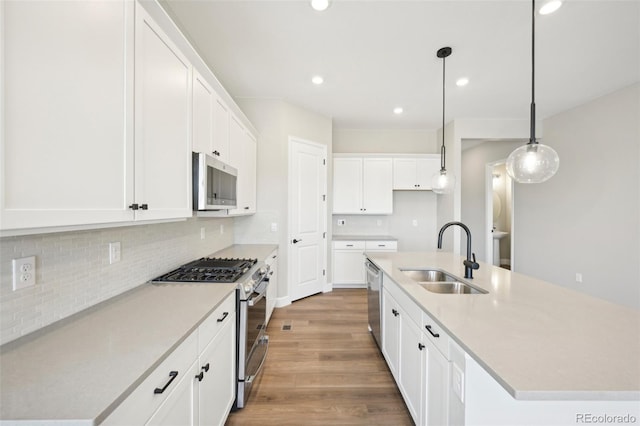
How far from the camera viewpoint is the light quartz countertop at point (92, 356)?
647 millimetres

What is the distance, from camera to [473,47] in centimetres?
239

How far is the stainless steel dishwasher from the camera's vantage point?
2.36 meters

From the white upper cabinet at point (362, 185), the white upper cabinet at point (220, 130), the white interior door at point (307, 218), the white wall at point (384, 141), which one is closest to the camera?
the white upper cabinet at point (220, 130)

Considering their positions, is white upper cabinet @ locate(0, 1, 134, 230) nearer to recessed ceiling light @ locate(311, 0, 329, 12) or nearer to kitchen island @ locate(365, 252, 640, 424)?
recessed ceiling light @ locate(311, 0, 329, 12)

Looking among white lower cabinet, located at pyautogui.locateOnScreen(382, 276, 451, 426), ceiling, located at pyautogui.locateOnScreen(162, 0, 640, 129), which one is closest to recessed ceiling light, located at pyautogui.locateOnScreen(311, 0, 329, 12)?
ceiling, located at pyautogui.locateOnScreen(162, 0, 640, 129)

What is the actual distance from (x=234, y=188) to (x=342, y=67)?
1.72 m

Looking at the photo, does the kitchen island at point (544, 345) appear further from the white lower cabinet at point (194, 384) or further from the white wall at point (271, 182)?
the white wall at point (271, 182)

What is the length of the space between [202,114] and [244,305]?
1365 mm

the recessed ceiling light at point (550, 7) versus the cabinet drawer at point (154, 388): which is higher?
the recessed ceiling light at point (550, 7)

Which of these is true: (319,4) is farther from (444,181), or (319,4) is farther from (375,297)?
(375,297)

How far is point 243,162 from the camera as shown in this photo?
9.43 ft

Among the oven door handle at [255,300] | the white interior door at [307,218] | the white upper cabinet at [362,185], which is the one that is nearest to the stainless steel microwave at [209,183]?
the oven door handle at [255,300]

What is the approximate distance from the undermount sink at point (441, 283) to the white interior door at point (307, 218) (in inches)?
72.9

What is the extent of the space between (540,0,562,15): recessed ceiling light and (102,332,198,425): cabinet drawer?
122 inches
